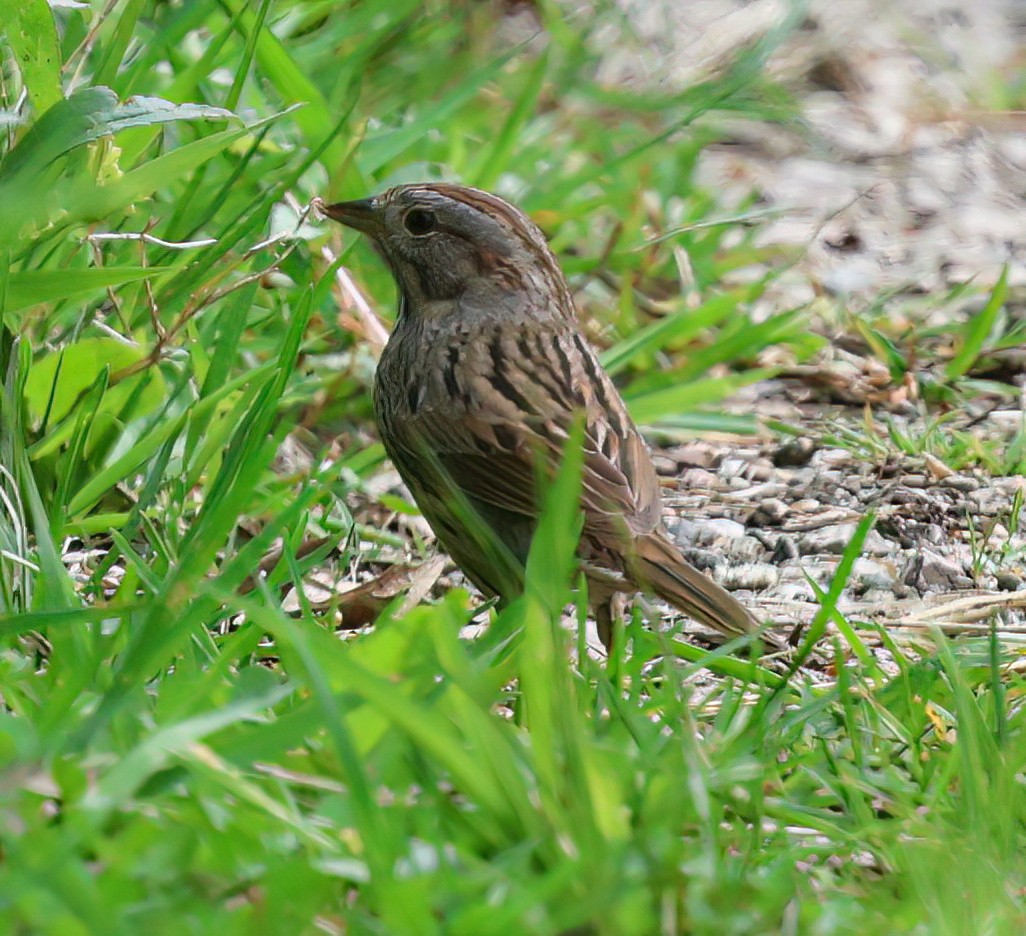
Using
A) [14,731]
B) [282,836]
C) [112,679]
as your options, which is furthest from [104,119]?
[282,836]

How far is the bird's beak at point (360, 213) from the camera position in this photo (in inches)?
163

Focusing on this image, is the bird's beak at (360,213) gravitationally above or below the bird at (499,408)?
above

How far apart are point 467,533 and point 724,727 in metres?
0.96

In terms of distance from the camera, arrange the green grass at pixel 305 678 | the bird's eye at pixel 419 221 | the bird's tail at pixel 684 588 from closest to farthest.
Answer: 1. the green grass at pixel 305 678
2. the bird's tail at pixel 684 588
3. the bird's eye at pixel 419 221

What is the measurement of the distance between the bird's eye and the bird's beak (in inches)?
3.4

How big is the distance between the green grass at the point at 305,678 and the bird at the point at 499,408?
23cm

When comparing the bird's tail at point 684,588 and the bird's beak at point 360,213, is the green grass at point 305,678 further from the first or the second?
the bird's beak at point 360,213

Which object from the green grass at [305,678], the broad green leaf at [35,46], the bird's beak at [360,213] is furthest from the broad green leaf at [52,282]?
the bird's beak at [360,213]

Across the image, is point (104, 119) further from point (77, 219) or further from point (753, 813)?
point (753, 813)

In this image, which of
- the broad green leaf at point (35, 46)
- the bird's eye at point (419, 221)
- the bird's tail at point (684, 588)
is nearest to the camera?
the broad green leaf at point (35, 46)

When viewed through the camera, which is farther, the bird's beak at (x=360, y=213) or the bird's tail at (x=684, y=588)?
the bird's beak at (x=360, y=213)

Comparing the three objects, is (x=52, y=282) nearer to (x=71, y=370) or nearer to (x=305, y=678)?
(x=71, y=370)

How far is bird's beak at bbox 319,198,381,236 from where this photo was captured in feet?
13.6

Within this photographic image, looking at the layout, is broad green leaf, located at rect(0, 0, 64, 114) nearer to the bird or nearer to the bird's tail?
the bird
